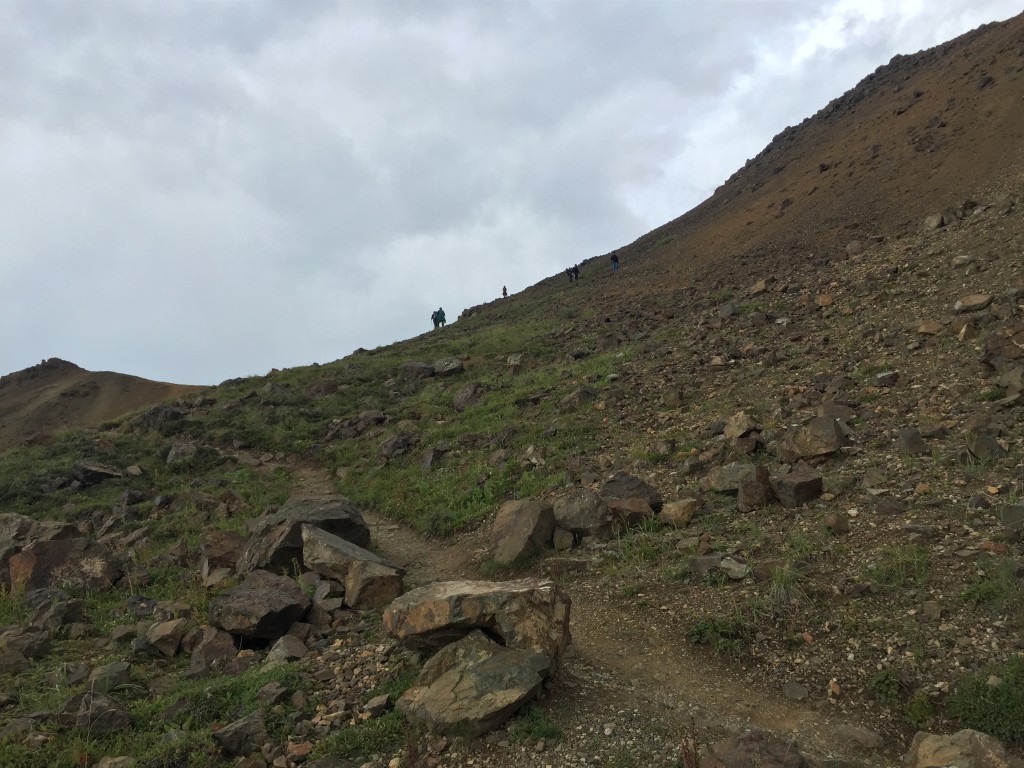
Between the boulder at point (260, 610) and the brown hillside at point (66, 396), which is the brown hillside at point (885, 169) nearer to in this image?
the boulder at point (260, 610)

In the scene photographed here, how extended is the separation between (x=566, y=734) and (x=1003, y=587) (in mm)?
3975

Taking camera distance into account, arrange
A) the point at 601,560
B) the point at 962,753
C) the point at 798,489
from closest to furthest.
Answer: the point at 962,753
the point at 798,489
the point at 601,560

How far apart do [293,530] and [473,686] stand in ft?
17.1

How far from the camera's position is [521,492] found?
39.9 ft

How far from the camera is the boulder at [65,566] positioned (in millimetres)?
10336

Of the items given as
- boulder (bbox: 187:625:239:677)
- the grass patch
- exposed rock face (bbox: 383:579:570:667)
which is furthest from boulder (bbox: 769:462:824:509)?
boulder (bbox: 187:625:239:677)

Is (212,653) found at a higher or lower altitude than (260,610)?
lower

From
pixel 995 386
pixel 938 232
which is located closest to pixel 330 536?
pixel 995 386

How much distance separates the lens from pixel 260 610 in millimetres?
7645

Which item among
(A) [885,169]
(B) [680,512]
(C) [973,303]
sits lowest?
(B) [680,512]

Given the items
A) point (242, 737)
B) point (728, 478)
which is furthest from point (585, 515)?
point (242, 737)

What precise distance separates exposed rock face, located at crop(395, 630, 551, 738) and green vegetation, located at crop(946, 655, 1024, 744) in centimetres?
310

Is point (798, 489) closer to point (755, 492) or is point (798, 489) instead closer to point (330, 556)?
point (755, 492)

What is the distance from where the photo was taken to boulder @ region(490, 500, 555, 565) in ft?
30.2
